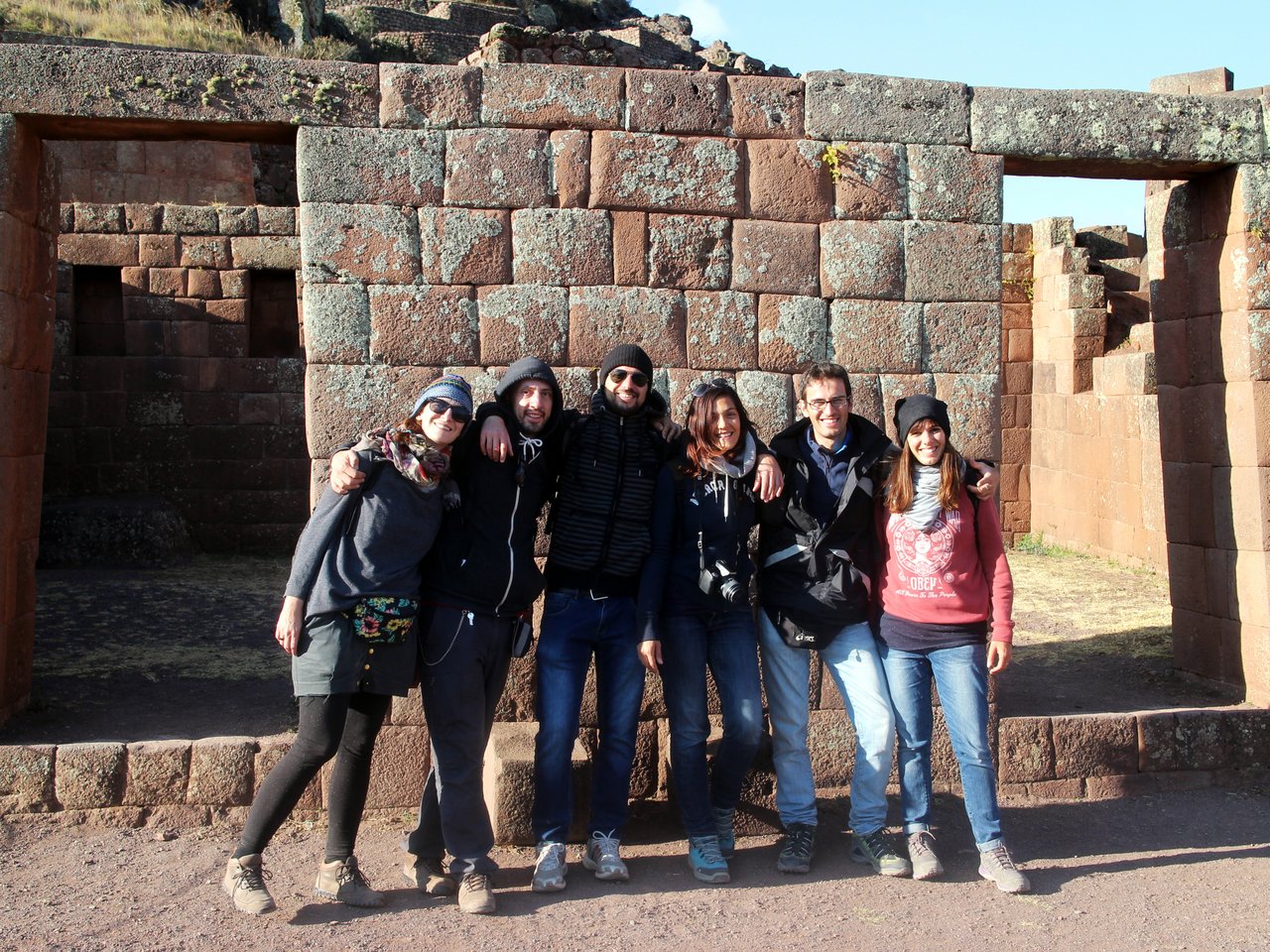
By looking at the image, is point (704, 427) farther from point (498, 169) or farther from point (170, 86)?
point (170, 86)

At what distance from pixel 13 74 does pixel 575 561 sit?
3.42 meters

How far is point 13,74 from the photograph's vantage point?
5.11 meters

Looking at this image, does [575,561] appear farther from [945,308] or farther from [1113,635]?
[1113,635]

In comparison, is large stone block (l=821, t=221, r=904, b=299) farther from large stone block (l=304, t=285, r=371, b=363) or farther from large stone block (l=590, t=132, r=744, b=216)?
large stone block (l=304, t=285, r=371, b=363)

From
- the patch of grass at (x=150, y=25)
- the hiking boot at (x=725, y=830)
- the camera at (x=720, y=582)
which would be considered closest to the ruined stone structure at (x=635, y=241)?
the hiking boot at (x=725, y=830)

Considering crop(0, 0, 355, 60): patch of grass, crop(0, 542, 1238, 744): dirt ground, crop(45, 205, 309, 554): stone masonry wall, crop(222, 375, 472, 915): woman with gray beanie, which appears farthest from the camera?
crop(0, 0, 355, 60): patch of grass

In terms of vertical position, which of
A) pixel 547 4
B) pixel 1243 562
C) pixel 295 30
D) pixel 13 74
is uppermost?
pixel 547 4

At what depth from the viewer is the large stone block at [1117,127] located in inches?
219

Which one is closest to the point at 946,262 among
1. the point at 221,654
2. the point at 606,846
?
the point at 606,846

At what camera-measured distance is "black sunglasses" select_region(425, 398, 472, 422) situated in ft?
13.5

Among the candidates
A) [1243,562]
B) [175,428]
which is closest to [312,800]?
[1243,562]

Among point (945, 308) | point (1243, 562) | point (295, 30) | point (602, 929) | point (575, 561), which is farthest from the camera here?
point (295, 30)

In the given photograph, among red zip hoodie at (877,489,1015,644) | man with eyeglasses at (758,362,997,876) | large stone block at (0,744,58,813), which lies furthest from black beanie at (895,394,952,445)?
large stone block at (0,744,58,813)

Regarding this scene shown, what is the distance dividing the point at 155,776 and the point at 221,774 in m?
0.29
